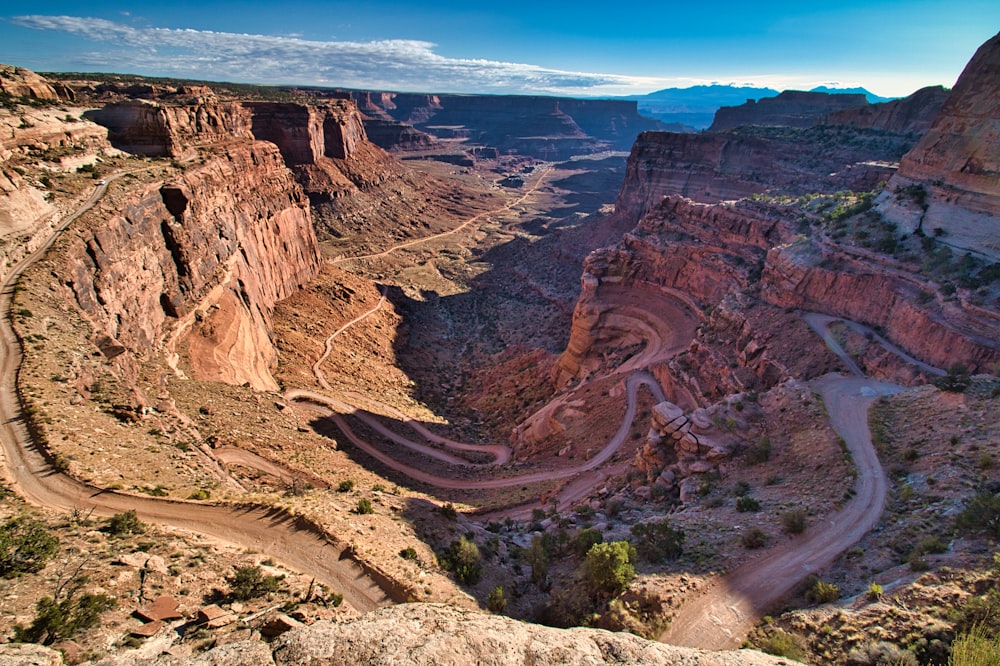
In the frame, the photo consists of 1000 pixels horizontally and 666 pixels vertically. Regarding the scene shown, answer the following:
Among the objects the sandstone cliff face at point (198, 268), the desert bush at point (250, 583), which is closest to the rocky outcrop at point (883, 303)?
the desert bush at point (250, 583)

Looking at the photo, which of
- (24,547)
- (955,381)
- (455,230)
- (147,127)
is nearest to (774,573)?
(955,381)

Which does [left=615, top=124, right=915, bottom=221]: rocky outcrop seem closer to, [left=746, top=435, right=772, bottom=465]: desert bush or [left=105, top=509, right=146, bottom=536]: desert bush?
[left=746, top=435, right=772, bottom=465]: desert bush

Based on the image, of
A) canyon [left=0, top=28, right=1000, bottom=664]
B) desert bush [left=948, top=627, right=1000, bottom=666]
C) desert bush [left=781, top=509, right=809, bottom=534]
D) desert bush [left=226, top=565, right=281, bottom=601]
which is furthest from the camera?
desert bush [left=781, top=509, right=809, bottom=534]

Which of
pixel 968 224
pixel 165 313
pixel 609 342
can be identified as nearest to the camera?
pixel 968 224

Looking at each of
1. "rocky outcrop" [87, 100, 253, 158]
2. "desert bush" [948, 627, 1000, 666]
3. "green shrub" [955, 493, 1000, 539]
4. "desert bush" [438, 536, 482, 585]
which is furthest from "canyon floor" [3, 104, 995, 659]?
"rocky outcrop" [87, 100, 253, 158]

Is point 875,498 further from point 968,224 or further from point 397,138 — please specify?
point 397,138

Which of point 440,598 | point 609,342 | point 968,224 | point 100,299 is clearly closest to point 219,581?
point 440,598

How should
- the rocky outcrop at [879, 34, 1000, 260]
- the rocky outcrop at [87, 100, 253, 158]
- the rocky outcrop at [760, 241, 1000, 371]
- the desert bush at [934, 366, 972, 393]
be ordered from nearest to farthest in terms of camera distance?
the desert bush at [934, 366, 972, 393], the rocky outcrop at [760, 241, 1000, 371], the rocky outcrop at [879, 34, 1000, 260], the rocky outcrop at [87, 100, 253, 158]

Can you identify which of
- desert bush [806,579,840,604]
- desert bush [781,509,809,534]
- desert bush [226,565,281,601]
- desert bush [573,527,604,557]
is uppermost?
desert bush [226,565,281,601]
